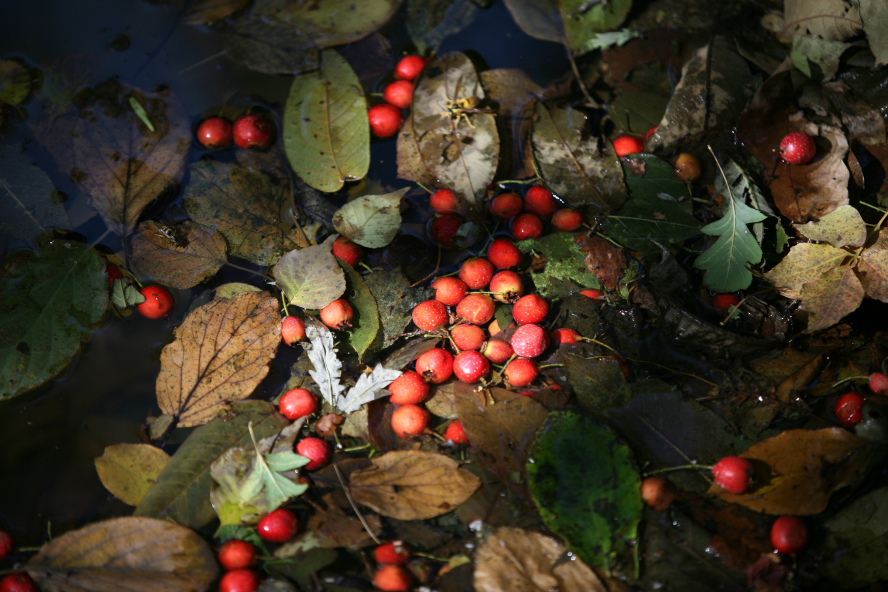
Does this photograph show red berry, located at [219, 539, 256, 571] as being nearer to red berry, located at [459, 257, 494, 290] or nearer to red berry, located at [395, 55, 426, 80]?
red berry, located at [459, 257, 494, 290]

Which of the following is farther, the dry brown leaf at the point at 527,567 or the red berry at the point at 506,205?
the red berry at the point at 506,205

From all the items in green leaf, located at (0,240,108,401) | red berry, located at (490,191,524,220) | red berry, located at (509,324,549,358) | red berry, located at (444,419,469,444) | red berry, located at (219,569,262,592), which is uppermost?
green leaf, located at (0,240,108,401)

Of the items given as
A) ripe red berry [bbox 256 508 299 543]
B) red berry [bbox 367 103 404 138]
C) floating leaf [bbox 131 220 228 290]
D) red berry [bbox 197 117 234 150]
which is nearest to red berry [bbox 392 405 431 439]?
ripe red berry [bbox 256 508 299 543]

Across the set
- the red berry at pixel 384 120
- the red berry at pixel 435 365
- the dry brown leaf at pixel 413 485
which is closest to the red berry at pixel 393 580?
the dry brown leaf at pixel 413 485

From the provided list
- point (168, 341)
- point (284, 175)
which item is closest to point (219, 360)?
point (168, 341)

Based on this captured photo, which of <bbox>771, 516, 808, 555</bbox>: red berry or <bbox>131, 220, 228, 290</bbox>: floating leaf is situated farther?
<bbox>131, 220, 228, 290</bbox>: floating leaf

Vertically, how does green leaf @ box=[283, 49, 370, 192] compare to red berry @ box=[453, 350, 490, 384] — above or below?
above

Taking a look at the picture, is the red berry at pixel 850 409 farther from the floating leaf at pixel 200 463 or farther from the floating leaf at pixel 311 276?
the floating leaf at pixel 200 463
